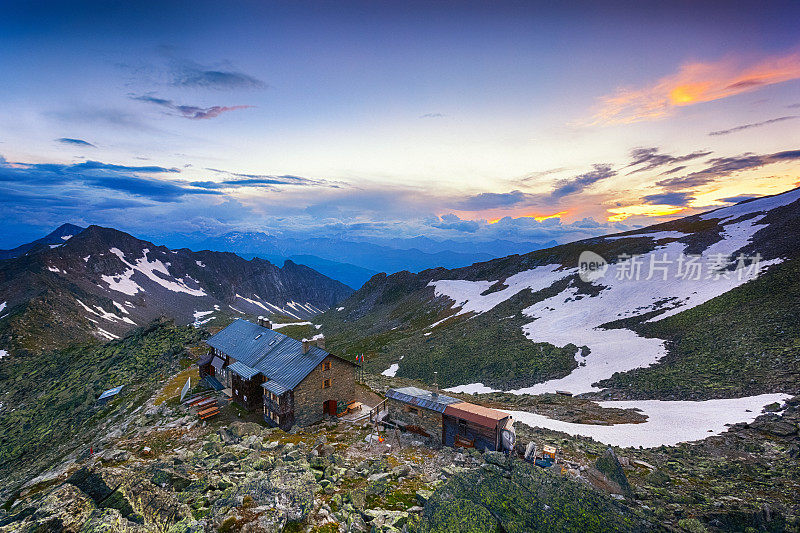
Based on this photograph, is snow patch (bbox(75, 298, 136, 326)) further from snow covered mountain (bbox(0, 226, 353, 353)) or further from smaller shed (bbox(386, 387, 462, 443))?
smaller shed (bbox(386, 387, 462, 443))

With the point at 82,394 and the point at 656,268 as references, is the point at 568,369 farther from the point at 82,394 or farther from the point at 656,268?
the point at 82,394

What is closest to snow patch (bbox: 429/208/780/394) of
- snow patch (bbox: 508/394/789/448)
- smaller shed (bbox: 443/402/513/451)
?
snow patch (bbox: 508/394/789/448)

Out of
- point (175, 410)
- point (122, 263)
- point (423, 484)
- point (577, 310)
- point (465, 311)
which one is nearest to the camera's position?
point (423, 484)

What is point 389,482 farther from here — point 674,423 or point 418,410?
point 674,423

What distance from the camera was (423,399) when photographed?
26375 millimetres

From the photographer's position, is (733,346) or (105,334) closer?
(733,346)

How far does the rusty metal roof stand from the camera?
22328 millimetres

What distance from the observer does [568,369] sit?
4934 centimetres

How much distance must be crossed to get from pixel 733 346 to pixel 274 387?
51.7 m

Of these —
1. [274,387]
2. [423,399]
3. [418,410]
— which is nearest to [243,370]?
[274,387]

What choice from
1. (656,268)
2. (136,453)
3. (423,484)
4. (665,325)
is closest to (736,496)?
(423,484)

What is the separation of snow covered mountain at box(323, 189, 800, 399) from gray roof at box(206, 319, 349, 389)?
2984 centimetres

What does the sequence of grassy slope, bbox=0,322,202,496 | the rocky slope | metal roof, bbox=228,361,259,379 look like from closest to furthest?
1. the rocky slope
2. metal roof, bbox=228,361,259,379
3. grassy slope, bbox=0,322,202,496

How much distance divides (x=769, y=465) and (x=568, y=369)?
2956 cm
